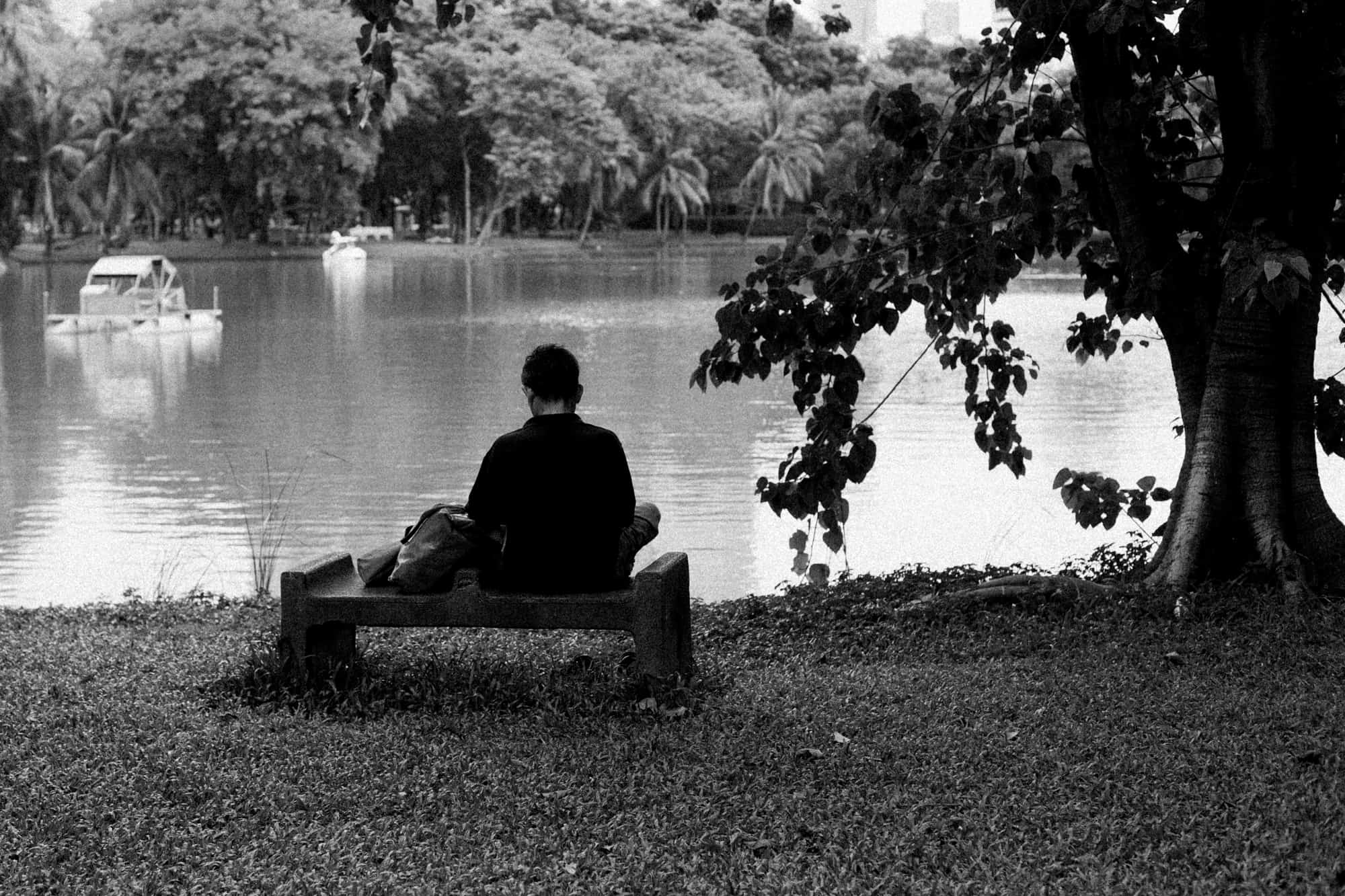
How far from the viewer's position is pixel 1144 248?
726 cm

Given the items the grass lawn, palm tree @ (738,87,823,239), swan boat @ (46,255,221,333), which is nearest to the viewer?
the grass lawn

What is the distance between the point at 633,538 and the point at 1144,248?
3.01 m

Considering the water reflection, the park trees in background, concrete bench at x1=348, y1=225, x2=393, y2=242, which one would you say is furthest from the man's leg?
concrete bench at x1=348, y1=225, x2=393, y2=242

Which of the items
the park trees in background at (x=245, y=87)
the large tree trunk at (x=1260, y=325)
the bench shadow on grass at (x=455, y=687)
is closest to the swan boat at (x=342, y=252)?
the park trees in background at (x=245, y=87)

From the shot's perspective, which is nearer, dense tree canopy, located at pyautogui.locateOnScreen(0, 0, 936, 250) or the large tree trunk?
the large tree trunk

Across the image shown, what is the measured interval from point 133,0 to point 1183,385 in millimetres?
64591

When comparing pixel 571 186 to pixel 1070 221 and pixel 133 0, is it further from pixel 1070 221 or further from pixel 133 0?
pixel 1070 221

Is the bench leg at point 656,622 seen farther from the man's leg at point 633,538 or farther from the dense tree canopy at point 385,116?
the dense tree canopy at point 385,116

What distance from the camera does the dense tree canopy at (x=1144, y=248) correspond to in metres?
6.93

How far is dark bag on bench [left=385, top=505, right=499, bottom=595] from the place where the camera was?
5410mm

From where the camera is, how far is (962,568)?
795 cm

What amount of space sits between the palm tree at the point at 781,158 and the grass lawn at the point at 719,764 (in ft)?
248

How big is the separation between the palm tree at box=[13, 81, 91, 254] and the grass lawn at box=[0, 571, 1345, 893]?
5552 centimetres

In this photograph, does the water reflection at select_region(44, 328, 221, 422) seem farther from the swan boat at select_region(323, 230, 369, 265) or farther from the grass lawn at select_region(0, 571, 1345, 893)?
the swan boat at select_region(323, 230, 369, 265)
